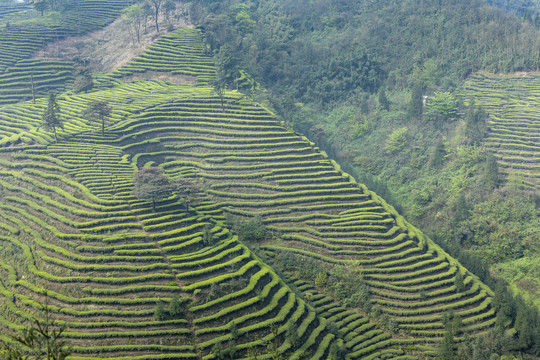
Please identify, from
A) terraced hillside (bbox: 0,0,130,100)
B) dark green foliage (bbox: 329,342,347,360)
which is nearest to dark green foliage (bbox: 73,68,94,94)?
terraced hillside (bbox: 0,0,130,100)

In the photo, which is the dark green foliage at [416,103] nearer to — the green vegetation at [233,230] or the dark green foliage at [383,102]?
the green vegetation at [233,230]

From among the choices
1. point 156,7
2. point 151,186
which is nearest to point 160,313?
point 151,186

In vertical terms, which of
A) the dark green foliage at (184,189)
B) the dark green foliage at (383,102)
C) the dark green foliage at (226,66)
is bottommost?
the dark green foliage at (184,189)

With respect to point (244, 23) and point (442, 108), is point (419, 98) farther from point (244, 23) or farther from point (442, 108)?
point (244, 23)

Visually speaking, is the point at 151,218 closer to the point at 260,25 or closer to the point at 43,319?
the point at 43,319

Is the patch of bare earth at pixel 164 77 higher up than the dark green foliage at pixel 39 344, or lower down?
lower down

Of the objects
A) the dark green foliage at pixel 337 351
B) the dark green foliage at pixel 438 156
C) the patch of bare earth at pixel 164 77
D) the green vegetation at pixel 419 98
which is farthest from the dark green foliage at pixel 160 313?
A: the patch of bare earth at pixel 164 77

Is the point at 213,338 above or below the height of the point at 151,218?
below

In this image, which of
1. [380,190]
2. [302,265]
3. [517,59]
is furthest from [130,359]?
[517,59]
